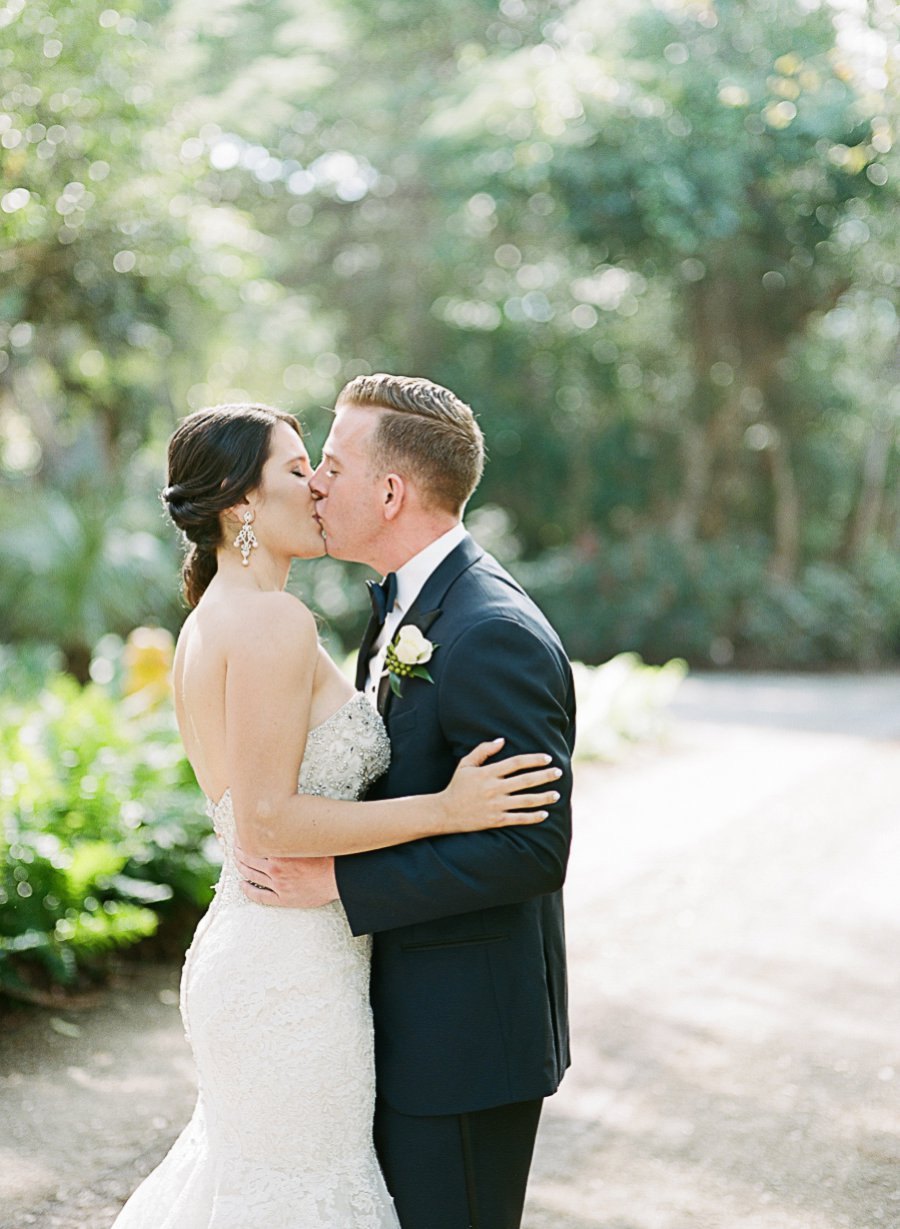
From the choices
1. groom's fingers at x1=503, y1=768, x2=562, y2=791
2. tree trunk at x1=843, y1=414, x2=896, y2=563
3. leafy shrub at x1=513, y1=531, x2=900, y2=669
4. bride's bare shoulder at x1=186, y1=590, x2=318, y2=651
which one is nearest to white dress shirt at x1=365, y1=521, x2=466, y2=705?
bride's bare shoulder at x1=186, y1=590, x2=318, y2=651

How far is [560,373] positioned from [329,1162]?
21.0 metres

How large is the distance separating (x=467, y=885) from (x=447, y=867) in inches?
2.0

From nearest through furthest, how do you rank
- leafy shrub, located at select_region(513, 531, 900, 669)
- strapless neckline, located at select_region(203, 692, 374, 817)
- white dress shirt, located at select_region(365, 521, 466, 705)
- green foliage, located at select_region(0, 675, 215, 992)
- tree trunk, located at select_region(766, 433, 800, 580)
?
strapless neckline, located at select_region(203, 692, 374, 817)
white dress shirt, located at select_region(365, 521, 466, 705)
green foliage, located at select_region(0, 675, 215, 992)
leafy shrub, located at select_region(513, 531, 900, 669)
tree trunk, located at select_region(766, 433, 800, 580)

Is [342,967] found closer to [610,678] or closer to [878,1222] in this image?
[878,1222]

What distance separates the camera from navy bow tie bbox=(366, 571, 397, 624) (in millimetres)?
2920

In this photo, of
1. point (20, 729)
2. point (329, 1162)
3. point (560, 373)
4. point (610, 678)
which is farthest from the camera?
point (560, 373)

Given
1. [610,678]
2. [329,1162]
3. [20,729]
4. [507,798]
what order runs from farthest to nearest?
[610,678] < [20,729] < [329,1162] < [507,798]

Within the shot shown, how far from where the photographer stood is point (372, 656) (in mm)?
3176

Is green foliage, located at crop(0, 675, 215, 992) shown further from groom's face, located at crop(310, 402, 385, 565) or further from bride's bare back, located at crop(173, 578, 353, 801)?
groom's face, located at crop(310, 402, 385, 565)

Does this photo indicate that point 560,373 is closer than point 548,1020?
No

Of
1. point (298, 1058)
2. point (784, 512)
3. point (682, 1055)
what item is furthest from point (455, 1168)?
point (784, 512)

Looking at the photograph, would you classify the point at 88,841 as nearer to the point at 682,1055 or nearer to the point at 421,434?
the point at 682,1055

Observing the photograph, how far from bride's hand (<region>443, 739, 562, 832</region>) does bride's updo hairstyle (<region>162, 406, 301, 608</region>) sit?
30.5 inches

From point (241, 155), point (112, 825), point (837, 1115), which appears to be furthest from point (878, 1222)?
point (241, 155)
